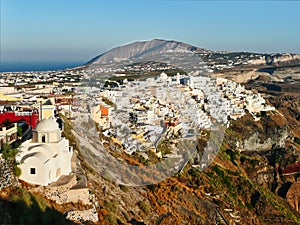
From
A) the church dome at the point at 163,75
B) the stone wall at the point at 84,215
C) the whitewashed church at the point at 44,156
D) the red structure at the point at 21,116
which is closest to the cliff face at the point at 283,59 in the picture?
the church dome at the point at 163,75

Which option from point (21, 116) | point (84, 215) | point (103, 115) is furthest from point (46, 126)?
point (103, 115)

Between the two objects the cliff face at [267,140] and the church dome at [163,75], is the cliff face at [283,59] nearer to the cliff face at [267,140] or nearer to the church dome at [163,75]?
the cliff face at [267,140]

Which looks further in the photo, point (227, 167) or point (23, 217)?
point (227, 167)

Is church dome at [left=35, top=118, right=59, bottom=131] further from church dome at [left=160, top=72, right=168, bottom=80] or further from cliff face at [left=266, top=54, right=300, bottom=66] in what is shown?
cliff face at [left=266, top=54, right=300, bottom=66]

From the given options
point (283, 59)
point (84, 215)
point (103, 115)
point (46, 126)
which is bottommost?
point (84, 215)

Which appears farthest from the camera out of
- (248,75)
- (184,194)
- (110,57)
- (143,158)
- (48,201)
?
(248,75)

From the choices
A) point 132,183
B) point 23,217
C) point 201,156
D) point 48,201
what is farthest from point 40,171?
point 201,156

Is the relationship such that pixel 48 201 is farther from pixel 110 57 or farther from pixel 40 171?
pixel 110 57

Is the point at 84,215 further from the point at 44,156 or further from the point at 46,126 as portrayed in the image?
the point at 46,126
